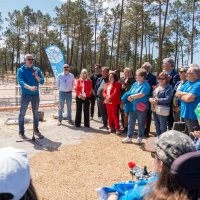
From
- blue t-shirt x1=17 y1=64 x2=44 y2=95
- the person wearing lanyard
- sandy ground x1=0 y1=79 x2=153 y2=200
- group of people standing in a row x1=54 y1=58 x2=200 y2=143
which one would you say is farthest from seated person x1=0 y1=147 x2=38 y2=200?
the person wearing lanyard

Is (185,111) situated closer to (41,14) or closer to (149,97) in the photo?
(149,97)

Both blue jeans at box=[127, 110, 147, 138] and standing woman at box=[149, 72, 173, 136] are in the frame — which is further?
blue jeans at box=[127, 110, 147, 138]

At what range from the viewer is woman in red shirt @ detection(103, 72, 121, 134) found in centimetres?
777

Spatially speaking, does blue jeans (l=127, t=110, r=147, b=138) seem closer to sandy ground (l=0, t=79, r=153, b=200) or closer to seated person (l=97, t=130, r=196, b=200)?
sandy ground (l=0, t=79, r=153, b=200)

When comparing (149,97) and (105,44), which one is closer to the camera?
(149,97)

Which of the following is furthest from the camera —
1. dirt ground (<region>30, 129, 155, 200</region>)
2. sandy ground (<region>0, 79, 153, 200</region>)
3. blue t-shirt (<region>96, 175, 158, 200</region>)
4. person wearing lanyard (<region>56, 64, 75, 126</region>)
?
person wearing lanyard (<region>56, 64, 75, 126</region>)

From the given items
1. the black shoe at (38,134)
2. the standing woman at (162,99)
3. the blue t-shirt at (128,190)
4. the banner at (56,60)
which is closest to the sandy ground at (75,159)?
the black shoe at (38,134)

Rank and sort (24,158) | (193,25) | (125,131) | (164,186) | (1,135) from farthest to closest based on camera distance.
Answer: (193,25) < (125,131) < (1,135) < (164,186) < (24,158)

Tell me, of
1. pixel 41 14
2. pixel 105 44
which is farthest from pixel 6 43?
pixel 105 44

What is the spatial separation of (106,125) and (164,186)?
6858 mm

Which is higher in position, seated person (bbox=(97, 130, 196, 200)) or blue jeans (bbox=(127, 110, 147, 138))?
seated person (bbox=(97, 130, 196, 200))

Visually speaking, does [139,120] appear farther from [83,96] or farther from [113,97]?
[83,96]

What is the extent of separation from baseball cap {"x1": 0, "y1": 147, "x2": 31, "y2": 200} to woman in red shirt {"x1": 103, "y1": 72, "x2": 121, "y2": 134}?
6509 millimetres

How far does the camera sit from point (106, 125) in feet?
28.0
